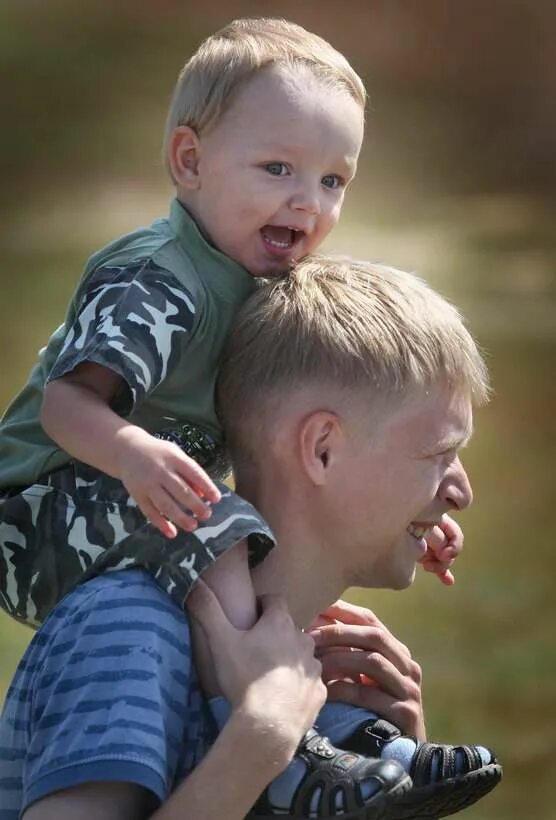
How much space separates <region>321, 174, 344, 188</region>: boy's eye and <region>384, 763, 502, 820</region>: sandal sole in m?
0.50

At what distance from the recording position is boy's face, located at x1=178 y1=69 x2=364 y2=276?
129 centimetres

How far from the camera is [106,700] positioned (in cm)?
109

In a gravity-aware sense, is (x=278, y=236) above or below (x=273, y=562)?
above

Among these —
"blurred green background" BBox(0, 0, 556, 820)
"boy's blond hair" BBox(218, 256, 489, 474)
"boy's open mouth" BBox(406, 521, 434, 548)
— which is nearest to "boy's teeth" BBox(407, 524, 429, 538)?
"boy's open mouth" BBox(406, 521, 434, 548)

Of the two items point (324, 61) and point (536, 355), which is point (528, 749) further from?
point (324, 61)

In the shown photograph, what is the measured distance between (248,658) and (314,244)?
0.39 metres

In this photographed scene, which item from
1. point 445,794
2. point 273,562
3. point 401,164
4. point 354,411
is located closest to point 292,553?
point 273,562

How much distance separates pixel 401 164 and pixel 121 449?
6.98ft

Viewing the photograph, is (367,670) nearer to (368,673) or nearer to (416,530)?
(368,673)

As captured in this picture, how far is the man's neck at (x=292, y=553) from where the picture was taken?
4.12 ft

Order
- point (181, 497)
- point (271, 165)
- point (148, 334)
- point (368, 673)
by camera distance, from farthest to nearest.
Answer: point (368, 673) < point (271, 165) < point (148, 334) < point (181, 497)

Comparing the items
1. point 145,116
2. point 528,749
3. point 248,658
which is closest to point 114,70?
point 145,116

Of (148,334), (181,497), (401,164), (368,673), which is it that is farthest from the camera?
(401,164)

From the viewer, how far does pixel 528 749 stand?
114 inches
